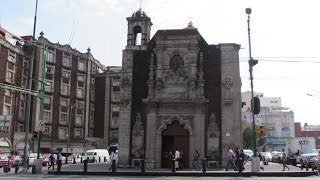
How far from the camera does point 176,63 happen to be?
132 ft

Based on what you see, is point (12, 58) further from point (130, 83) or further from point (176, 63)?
point (176, 63)

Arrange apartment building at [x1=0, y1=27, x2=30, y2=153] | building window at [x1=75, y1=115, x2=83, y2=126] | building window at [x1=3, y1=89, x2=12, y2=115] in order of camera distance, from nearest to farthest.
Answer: apartment building at [x1=0, y1=27, x2=30, y2=153], building window at [x1=3, y1=89, x2=12, y2=115], building window at [x1=75, y1=115, x2=83, y2=126]

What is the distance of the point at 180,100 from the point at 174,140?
355 cm

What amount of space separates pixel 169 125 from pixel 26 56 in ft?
139

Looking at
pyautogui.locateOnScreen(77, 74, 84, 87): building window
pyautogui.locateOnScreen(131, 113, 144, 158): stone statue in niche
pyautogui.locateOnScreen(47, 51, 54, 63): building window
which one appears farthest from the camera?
pyautogui.locateOnScreen(77, 74, 84, 87): building window

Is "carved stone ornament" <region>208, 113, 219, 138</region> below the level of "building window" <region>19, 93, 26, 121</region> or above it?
below

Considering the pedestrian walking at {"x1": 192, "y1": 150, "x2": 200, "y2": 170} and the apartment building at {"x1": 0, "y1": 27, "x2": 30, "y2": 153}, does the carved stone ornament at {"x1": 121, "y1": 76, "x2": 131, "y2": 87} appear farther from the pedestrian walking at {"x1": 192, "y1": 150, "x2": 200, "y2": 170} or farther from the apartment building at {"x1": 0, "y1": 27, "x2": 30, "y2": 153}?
the apartment building at {"x1": 0, "y1": 27, "x2": 30, "y2": 153}

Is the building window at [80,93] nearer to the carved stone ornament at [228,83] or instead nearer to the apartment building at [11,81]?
the apartment building at [11,81]

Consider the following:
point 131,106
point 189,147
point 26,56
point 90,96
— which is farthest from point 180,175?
point 90,96

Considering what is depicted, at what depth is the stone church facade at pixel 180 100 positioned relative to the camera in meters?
38.4

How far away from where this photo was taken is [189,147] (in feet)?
127

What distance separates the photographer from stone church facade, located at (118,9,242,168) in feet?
126

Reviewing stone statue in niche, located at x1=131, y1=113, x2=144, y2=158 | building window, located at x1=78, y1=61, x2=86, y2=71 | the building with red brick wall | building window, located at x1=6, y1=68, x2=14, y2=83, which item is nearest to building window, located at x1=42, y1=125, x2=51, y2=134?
building window, located at x1=6, y1=68, x2=14, y2=83

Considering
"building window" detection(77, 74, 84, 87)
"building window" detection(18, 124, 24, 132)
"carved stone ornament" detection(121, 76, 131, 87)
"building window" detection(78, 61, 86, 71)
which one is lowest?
"building window" detection(18, 124, 24, 132)
